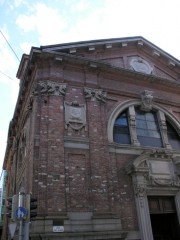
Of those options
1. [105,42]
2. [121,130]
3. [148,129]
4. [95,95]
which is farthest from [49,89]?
[148,129]

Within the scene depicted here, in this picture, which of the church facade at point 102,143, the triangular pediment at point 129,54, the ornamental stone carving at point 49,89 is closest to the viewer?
the church facade at point 102,143

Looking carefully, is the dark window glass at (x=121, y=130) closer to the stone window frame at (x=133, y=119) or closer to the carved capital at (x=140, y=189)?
the stone window frame at (x=133, y=119)

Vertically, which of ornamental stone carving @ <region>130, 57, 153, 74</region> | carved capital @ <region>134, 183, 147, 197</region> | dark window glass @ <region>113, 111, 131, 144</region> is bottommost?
carved capital @ <region>134, 183, 147, 197</region>

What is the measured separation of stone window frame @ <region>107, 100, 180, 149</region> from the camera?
13.1 metres

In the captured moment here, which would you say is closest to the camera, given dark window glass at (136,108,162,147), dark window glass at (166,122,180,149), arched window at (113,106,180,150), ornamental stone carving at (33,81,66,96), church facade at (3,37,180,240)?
church facade at (3,37,180,240)

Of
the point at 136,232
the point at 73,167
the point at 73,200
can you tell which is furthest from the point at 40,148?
the point at 136,232

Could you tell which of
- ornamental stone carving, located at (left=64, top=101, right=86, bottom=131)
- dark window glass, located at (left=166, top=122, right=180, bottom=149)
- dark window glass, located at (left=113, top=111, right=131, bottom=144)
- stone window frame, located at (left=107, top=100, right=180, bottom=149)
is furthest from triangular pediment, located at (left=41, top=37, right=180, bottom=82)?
dark window glass, located at (left=166, top=122, right=180, bottom=149)

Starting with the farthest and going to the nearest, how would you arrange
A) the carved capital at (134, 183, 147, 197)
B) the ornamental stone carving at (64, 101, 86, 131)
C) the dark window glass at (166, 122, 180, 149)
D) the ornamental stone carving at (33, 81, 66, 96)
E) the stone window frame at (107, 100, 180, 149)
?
the dark window glass at (166, 122, 180, 149) → the stone window frame at (107, 100, 180, 149) → the ornamental stone carving at (33, 81, 66, 96) → the ornamental stone carving at (64, 101, 86, 131) → the carved capital at (134, 183, 147, 197)

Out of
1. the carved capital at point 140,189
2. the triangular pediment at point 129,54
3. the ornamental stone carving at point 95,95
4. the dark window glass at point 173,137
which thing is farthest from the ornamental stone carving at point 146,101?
the carved capital at point 140,189

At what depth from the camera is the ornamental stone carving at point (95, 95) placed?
518 inches

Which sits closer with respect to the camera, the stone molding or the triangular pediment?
the stone molding

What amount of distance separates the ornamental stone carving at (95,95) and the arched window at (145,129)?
130 cm

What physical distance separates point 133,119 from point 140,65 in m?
3.86

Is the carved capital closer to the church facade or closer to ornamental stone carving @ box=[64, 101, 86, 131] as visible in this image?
the church facade
